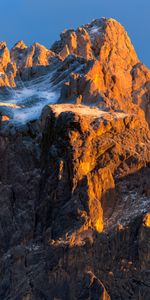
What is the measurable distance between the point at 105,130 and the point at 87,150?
8.16 ft

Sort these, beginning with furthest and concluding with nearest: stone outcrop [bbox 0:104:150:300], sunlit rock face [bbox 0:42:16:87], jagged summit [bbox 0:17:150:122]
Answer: sunlit rock face [bbox 0:42:16:87]
jagged summit [bbox 0:17:150:122]
stone outcrop [bbox 0:104:150:300]

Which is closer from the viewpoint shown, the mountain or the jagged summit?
the mountain

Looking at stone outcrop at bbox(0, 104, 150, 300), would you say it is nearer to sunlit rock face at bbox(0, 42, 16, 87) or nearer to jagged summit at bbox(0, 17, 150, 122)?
jagged summit at bbox(0, 17, 150, 122)

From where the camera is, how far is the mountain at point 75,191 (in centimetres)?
5050

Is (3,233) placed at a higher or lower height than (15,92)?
lower

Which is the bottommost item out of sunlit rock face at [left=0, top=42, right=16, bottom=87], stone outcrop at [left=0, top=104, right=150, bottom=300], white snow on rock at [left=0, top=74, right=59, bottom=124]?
stone outcrop at [left=0, top=104, right=150, bottom=300]

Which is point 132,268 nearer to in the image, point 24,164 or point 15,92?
point 24,164

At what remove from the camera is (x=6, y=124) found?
62.2m

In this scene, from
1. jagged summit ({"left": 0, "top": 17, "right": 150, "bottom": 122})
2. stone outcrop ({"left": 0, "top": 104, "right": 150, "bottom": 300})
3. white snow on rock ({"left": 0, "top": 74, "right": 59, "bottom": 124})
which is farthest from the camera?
jagged summit ({"left": 0, "top": 17, "right": 150, "bottom": 122})

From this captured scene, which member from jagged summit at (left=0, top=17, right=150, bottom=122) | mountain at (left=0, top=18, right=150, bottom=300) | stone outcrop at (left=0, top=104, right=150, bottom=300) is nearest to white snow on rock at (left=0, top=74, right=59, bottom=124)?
mountain at (left=0, top=18, right=150, bottom=300)

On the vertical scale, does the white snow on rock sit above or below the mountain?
above

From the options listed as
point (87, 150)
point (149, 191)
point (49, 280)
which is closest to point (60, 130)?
point (87, 150)

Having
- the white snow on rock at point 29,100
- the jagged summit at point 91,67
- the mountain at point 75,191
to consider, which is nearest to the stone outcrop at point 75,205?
the mountain at point 75,191

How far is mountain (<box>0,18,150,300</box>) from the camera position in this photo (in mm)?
50500
